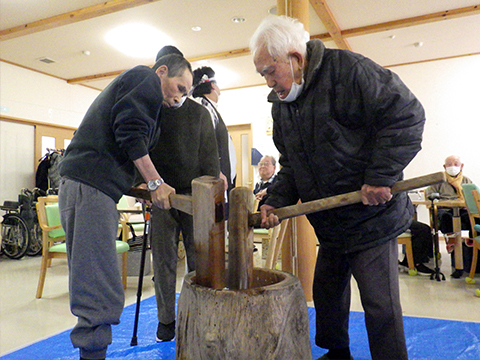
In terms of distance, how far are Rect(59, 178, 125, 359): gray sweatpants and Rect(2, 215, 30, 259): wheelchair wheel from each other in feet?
15.0

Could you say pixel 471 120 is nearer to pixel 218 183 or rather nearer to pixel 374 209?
pixel 374 209

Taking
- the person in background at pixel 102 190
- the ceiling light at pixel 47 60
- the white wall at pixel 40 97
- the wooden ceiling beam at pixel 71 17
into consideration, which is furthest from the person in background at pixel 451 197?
the white wall at pixel 40 97

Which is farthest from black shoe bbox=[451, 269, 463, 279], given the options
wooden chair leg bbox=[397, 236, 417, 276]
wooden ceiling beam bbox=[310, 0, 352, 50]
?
wooden ceiling beam bbox=[310, 0, 352, 50]

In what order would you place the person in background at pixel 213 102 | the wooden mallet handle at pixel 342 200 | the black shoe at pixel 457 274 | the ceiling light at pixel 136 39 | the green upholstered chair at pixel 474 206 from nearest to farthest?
the wooden mallet handle at pixel 342 200, the person in background at pixel 213 102, the green upholstered chair at pixel 474 206, the black shoe at pixel 457 274, the ceiling light at pixel 136 39

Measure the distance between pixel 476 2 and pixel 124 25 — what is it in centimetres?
436

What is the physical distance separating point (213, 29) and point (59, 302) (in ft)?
12.6

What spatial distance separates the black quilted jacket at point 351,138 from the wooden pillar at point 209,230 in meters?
0.39

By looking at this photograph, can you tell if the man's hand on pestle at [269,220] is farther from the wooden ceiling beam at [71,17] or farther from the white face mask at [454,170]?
the white face mask at [454,170]

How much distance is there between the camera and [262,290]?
3.53ft

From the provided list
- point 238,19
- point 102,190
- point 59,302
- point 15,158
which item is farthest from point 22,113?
point 102,190

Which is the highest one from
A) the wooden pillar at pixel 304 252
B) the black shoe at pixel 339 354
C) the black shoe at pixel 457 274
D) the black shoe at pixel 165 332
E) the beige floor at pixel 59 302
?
the wooden pillar at pixel 304 252

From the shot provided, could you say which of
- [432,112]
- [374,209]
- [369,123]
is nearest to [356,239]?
[374,209]

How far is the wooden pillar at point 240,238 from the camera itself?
131 centimetres

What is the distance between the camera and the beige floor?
2.50 m
